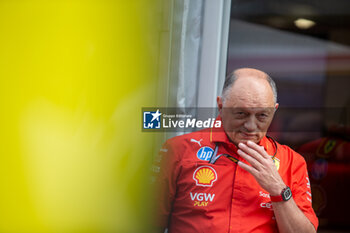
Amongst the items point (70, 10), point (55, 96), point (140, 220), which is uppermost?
point (70, 10)

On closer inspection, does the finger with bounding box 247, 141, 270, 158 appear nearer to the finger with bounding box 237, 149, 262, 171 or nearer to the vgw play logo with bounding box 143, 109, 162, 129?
the finger with bounding box 237, 149, 262, 171

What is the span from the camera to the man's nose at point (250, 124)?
183 centimetres

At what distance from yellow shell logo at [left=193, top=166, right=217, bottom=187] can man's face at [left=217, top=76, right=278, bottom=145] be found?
0.15m

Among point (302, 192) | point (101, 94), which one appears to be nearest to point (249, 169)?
point (302, 192)

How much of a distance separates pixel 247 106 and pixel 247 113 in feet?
0.09

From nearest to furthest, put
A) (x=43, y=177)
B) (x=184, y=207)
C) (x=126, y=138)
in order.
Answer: (x=43, y=177), (x=126, y=138), (x=184, y=207)

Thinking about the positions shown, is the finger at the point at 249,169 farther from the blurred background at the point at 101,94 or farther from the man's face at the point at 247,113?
the blurred background at the point at 101,94

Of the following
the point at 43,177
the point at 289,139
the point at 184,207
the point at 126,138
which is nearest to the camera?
the point at 43,177

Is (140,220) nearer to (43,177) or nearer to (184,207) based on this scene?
(184,207)

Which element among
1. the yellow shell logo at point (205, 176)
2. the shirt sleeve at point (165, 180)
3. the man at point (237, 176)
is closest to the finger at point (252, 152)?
the man at point (237, 176)

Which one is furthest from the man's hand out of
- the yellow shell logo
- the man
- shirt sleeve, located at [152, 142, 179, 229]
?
shirt sleeve, located at [152, 142, 179, 229]

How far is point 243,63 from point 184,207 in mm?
726

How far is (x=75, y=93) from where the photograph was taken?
5.57 ft

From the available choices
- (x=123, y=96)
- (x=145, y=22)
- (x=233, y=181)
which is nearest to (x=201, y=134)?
(x=233, y=181)
